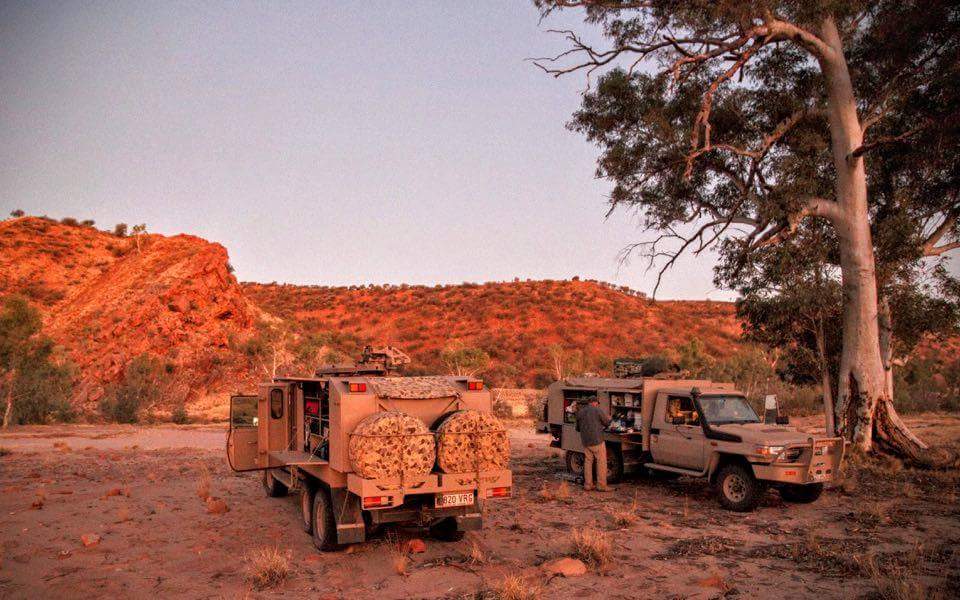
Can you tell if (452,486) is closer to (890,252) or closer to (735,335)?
(890,252)

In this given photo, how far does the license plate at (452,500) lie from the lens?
7.91 meters

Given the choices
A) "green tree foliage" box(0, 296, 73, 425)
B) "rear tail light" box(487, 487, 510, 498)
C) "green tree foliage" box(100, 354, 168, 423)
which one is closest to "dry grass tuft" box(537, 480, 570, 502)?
"rear tail light" box(487, 487, 510, 498)

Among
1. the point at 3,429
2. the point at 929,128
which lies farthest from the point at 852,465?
the point at 3,429

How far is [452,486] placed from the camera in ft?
25.9

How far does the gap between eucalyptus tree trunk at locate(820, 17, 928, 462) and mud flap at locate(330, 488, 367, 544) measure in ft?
42.5

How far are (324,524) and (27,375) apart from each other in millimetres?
27135

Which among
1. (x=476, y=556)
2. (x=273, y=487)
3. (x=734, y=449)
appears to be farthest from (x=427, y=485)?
(x=734, y=449)

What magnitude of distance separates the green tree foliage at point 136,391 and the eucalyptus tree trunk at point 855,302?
27912mm

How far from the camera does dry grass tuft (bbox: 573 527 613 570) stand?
781cm

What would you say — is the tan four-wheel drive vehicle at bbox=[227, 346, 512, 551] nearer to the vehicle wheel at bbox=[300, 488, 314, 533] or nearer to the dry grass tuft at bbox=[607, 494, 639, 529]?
the vehicle wheel at bbox=[300, 488, 314, 533]

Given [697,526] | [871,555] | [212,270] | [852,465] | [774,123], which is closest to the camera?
[871,555]

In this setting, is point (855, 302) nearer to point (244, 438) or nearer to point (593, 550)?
point (593, 550)

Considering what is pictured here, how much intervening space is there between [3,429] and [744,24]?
2775 cm

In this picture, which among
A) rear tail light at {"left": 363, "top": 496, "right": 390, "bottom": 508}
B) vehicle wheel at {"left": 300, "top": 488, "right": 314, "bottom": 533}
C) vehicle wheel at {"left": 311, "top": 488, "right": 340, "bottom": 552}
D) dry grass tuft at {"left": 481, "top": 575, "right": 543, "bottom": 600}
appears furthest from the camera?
vehicle wheel at {"left": 300, "top": 488, "right": 314, "bottom": 533}
